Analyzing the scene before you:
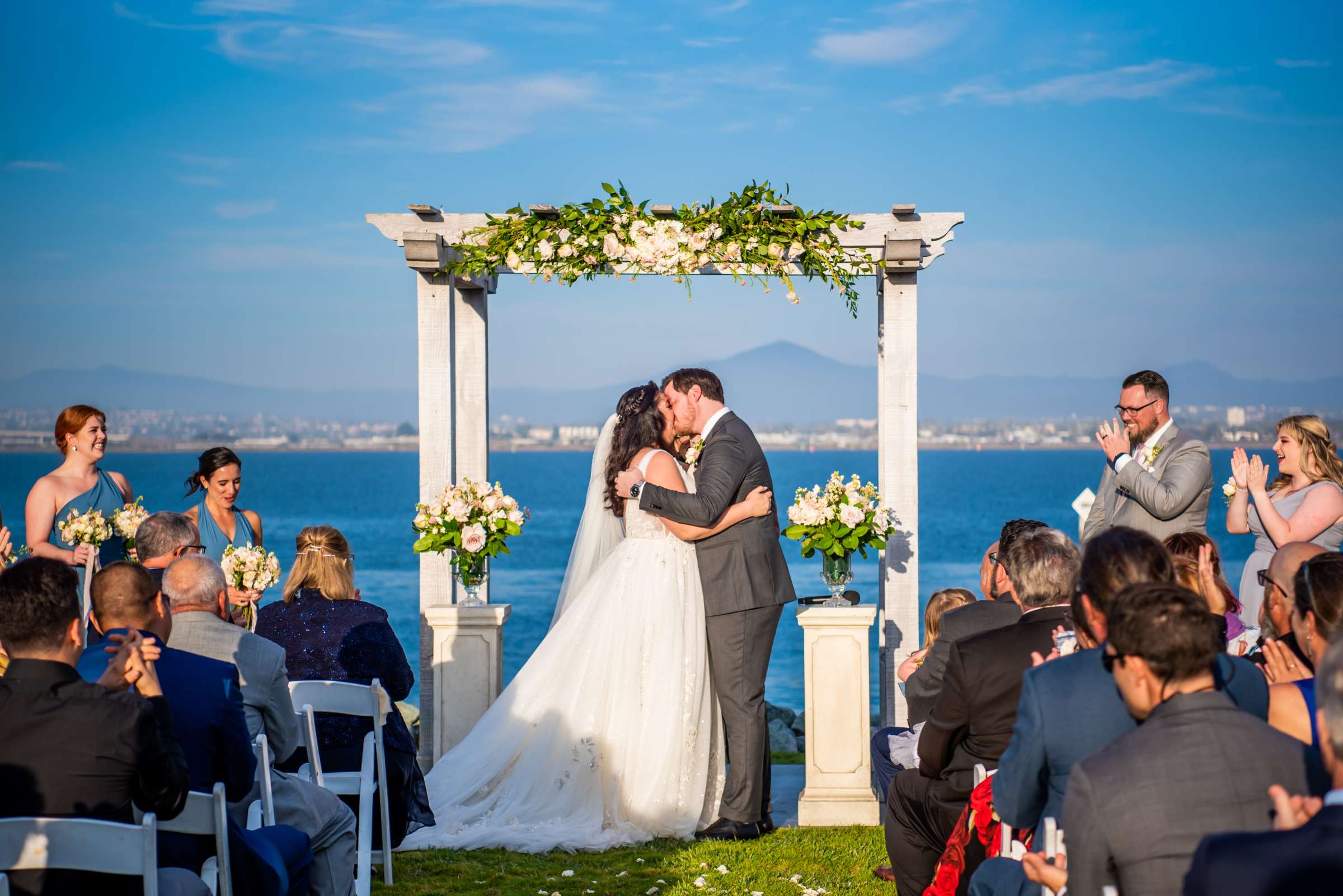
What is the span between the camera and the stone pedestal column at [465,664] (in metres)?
6.10

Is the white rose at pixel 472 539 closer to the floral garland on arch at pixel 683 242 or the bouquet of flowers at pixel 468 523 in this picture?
the bouquet of flowers at pixel 468 523

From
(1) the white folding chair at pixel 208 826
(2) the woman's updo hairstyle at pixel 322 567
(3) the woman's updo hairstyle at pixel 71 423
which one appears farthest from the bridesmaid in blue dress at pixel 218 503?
(1) the white folding chair at pixel 208 826

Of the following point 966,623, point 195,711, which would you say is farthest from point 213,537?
point 966,623

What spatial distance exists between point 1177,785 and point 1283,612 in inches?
54.1

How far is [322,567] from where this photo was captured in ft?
15.0

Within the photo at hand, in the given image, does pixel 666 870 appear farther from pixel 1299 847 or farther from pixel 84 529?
pixel 1299 847

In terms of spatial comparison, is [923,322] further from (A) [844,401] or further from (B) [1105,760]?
(B) [1105,760]

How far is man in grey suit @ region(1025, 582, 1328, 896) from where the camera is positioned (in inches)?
85.4

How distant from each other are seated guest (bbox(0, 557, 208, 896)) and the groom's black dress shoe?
3.05 metres

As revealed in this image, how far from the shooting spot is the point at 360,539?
4744cm

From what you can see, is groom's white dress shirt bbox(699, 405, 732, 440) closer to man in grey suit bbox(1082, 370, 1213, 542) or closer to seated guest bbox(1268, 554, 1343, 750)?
man in grey suit bbox(1082, 370, 1213, 542)

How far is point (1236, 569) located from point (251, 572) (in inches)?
1645

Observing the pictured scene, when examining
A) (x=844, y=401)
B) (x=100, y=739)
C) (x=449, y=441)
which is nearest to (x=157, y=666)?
(x=100, y=739)

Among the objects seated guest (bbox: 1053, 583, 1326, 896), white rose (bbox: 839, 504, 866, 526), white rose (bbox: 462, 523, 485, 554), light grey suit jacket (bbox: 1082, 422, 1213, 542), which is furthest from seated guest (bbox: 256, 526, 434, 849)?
light grey suit jacket (bbox: 1082, 422, 1213, 542)
